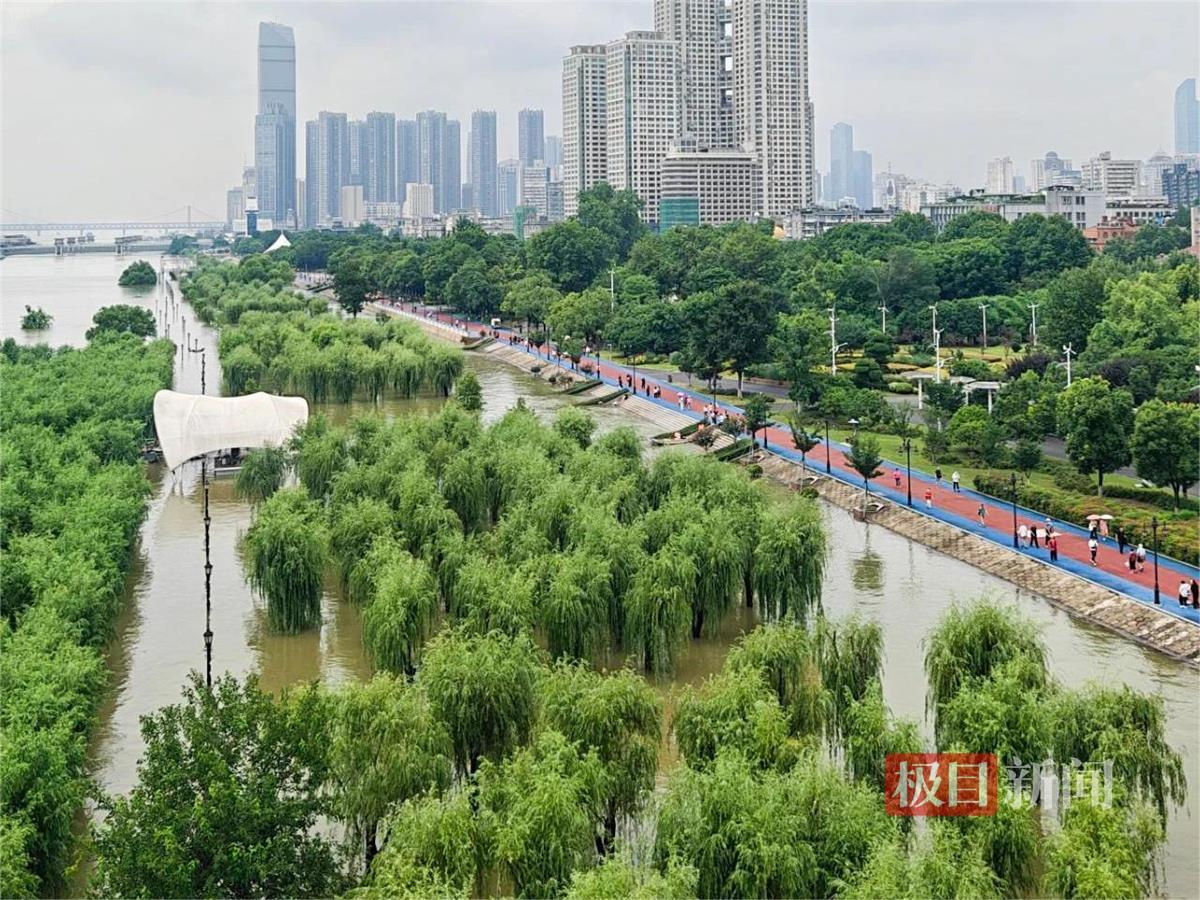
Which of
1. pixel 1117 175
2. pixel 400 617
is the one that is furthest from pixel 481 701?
pixel 1117 175

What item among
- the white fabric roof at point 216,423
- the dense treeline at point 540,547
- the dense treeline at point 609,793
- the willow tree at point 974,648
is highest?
Result: the white fabric roof at point 216,423

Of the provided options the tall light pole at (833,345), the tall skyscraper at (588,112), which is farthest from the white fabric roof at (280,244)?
the tall light pole at (833,345)

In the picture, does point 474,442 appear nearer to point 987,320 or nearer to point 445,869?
point 445,869

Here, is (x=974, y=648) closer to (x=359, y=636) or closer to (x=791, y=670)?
(x=791, y=670)

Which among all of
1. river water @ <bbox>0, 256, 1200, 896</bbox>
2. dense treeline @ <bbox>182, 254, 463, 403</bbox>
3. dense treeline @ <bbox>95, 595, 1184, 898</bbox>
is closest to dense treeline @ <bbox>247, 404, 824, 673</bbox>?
river water @ <bbox>0, 256, 1200, 896</bbox>

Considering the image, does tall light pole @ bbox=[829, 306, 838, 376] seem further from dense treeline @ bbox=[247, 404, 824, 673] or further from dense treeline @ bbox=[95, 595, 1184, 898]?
dense treeline @ bbox=[95, 595, 1184, 898]

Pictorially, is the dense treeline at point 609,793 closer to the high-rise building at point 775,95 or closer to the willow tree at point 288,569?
the willow tree at point 288,569
